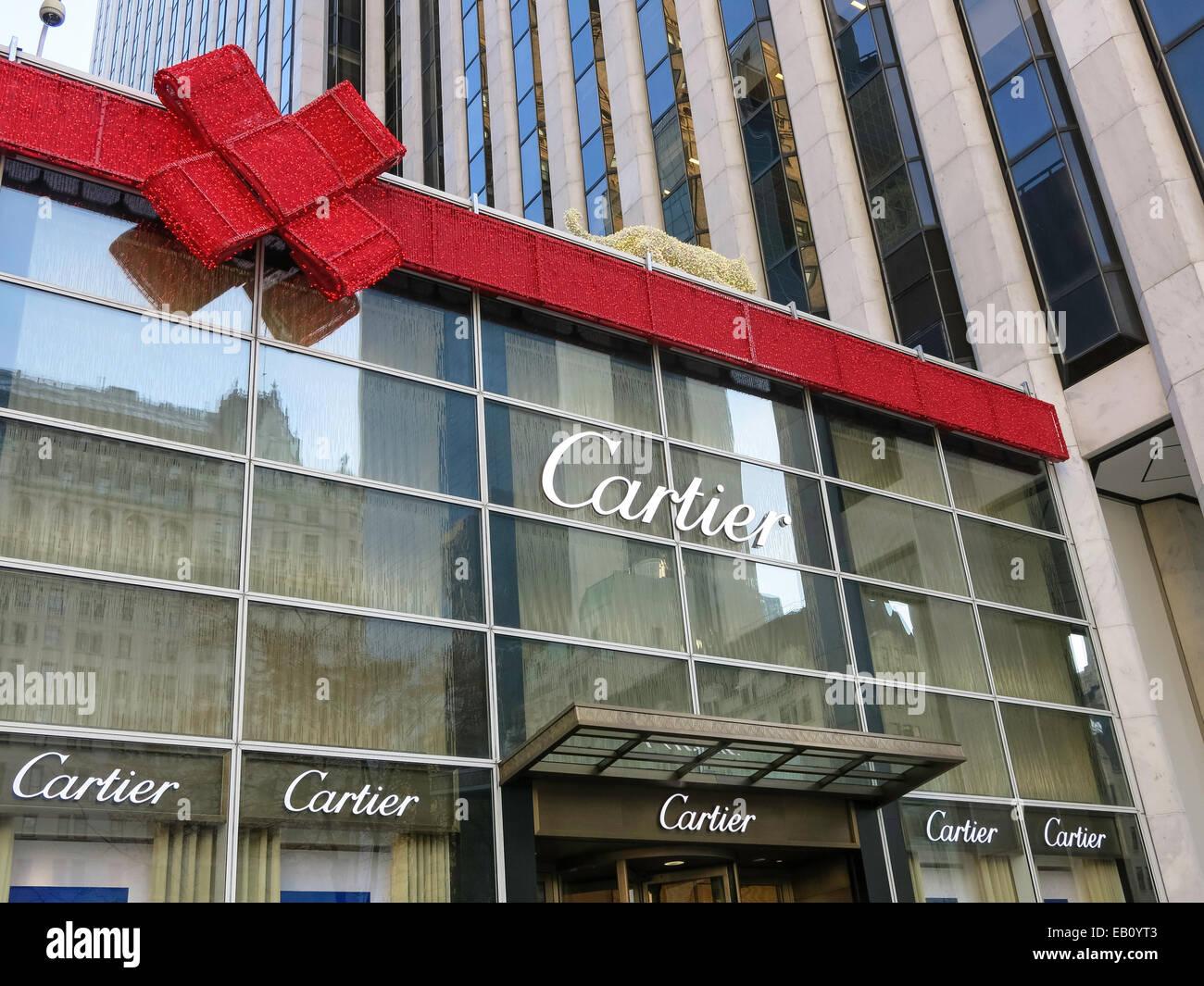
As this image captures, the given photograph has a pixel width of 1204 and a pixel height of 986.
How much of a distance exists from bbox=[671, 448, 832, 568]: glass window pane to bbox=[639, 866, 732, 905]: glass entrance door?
3.66 meters

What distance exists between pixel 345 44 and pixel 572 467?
3204 centimetres

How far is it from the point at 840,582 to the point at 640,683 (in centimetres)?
354

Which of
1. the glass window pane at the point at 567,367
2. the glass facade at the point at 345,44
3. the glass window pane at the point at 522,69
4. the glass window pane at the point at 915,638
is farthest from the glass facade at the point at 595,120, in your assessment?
the glass window pane at the point at 915,638

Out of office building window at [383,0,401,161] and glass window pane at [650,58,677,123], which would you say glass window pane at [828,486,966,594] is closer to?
glass window pane at [650,58,677,123]

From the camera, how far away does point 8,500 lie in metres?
9.29

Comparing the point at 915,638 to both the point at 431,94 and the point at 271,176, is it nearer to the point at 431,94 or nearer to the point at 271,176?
the point at 271,176

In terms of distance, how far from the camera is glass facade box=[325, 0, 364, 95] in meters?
38.7

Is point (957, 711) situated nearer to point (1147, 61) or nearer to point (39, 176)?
point (1147, 61)

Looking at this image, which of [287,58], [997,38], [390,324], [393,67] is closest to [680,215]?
[997,38]

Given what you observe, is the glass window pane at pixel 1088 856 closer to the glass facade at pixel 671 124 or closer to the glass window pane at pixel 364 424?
the glass window pane at pixel 364 424

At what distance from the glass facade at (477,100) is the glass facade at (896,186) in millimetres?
12502

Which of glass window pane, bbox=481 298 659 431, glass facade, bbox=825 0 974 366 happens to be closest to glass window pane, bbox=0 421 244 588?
glass window pane, bbox=481 298 659 431

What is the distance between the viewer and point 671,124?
25.2 metres
